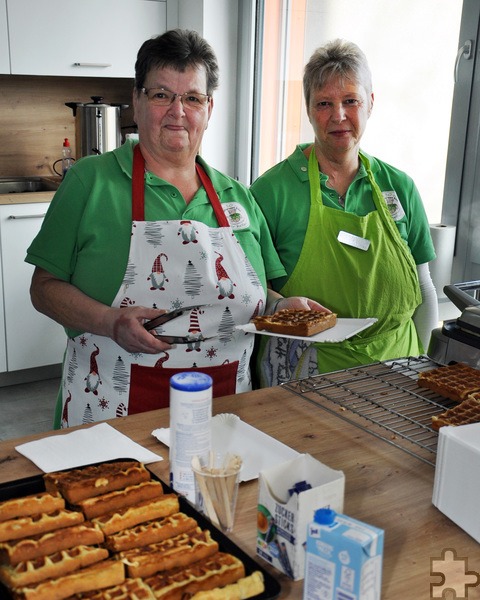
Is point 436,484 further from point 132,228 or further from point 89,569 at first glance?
point 132,228

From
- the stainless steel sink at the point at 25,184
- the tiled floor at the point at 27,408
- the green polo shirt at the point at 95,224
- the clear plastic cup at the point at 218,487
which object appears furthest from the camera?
the stainless steel sink at the point at 25,184

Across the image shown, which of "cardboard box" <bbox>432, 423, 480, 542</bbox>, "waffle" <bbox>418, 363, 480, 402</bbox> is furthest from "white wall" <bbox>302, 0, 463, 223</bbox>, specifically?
"cardboard box" <bbox>432, 423, 480, 542</bbox>

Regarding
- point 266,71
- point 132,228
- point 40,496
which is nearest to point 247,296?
point 132,228

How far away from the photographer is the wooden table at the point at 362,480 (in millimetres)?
1061

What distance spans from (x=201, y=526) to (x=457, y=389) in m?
0.70

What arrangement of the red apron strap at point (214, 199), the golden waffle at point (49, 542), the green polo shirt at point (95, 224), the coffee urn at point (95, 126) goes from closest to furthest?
the golden waffle at point (49, 542)
the green polo shirt at point (95, 224)
the red apron strap at point (214, 199)
the coffee urn at point (95, 126)

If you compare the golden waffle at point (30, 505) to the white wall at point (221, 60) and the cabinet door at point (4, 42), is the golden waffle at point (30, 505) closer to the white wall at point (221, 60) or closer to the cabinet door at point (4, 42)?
the cabinet door at point (4, 42)

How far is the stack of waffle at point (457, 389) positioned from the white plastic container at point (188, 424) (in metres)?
0.51

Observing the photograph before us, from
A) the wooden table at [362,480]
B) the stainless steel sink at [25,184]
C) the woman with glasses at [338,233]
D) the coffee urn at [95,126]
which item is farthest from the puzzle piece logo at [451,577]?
the stainless steel sink at [25,184]

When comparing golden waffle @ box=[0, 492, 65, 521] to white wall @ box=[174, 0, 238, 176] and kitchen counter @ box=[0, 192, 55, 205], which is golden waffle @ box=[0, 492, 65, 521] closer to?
kitchen counter @ box=[0, 192, 55, 205]

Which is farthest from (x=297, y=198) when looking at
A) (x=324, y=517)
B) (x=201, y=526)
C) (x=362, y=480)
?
(x=324, y=517)

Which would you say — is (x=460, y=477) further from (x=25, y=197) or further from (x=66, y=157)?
(x=66, y=157)

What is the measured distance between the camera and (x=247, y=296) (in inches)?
74.5

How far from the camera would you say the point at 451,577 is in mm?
1043
